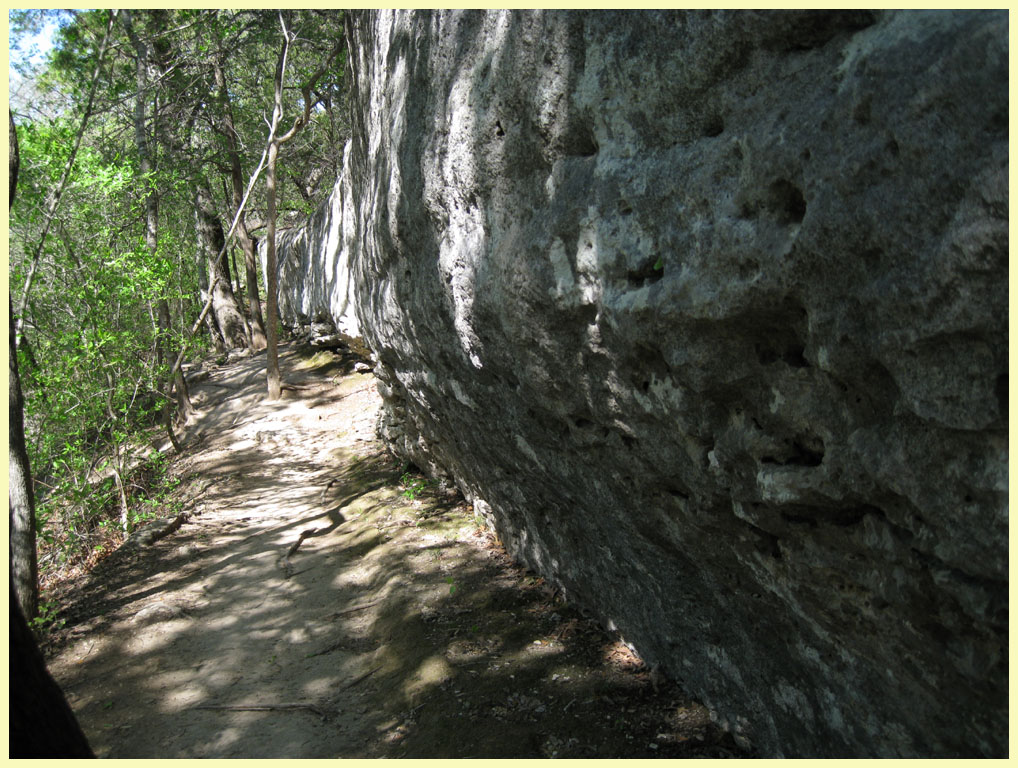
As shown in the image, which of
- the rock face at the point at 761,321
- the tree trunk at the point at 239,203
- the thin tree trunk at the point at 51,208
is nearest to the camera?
the rock face at the point at 761,321

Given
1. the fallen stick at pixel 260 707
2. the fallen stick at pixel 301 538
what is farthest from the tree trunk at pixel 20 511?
the fallen stick at pixel 260 707

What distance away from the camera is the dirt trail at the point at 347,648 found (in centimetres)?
432

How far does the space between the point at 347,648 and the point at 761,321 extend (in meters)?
4.58

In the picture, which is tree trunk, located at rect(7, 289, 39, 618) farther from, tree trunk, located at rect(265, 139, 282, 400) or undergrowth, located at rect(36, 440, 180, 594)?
tree trunk, located at rect(265, 139, 282, 400)

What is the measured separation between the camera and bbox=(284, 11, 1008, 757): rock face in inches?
76.9

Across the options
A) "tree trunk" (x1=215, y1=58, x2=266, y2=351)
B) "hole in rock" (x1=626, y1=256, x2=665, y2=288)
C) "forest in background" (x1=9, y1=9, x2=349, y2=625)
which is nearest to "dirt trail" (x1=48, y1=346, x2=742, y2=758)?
"forest in background" (x1=9, y1=9, x2=349, y2=625)

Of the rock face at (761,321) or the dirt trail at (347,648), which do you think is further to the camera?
the dirt trail at (347,648)

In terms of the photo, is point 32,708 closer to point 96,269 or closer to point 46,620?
point 46,620

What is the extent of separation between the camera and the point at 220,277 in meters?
17.9

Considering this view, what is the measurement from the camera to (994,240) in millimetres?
1756

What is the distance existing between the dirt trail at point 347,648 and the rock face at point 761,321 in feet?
1.76

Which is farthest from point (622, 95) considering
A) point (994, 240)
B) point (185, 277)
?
point (185, 277)

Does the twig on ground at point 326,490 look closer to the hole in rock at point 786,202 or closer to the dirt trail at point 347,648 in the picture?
the dirt trail at point 347,648

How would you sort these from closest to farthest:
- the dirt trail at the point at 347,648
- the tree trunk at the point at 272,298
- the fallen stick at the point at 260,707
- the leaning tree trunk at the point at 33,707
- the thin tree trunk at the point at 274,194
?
the leaning tree trunk at the point at 33,707 → the dirt trail at the point at 347,648 → the fallen stick at the point at 260,707 → the thin tree trunk at the point at 274,194 → the tree trunk at the point at 272,298
